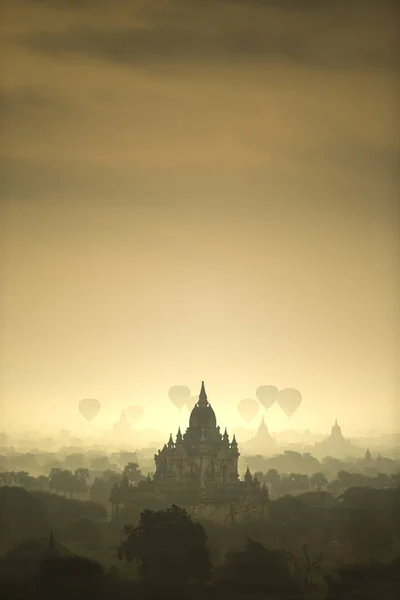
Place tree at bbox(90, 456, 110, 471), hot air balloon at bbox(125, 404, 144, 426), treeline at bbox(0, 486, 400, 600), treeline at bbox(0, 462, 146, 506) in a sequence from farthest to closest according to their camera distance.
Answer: hot air balloon at bbox(125, 404, 144, 426) < tree at bbox(90, 456, 110, 471) < treeline at bbox(0, 462, 146, 506) < treeline at bbox(0, 486, 400, 600)

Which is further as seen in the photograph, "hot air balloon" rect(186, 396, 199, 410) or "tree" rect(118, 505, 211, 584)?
"hot air balloon" rect(186, 396, 199, 410)

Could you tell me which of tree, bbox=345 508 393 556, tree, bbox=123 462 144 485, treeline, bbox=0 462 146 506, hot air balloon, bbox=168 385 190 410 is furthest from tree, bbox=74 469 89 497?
tree, bbox=345 508 393 556

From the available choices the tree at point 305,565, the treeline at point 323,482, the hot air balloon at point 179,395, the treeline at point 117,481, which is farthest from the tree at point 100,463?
the tree at point 305,565

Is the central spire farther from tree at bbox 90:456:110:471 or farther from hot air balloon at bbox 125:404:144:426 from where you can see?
tree at bbox 90:456:110:471

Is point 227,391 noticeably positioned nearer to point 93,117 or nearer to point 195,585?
point 195,585

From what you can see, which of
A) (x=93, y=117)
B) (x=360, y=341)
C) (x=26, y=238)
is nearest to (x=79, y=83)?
(x=93, y=117)

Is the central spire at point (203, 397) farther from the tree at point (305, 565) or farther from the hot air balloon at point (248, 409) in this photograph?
the tree at point (305, 565)

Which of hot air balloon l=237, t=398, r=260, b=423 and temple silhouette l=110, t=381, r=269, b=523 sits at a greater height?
hot air balloon l=237, t=398, r=260, b=423
